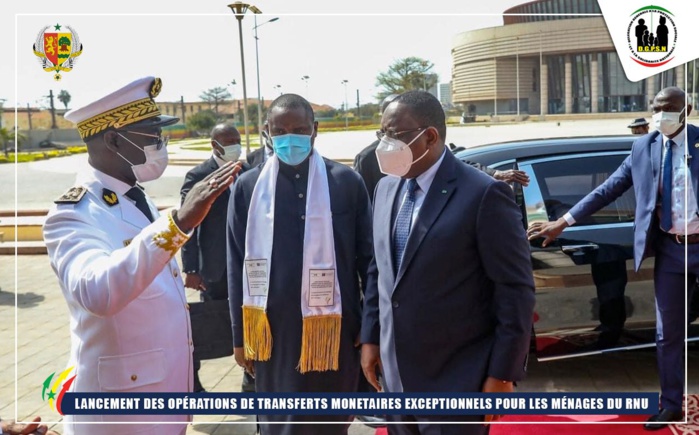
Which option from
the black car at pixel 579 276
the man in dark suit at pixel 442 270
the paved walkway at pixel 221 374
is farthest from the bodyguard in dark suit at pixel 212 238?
the man in dark suit at pixel 442 270

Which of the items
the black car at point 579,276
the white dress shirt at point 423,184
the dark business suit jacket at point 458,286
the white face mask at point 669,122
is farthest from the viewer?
the black car at point 579,276

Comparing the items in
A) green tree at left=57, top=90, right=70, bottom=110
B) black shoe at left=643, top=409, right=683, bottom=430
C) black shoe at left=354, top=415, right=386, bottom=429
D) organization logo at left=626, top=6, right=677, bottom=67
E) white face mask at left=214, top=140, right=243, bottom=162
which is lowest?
black shoe at left=354, top=415, right=386, bottom=429

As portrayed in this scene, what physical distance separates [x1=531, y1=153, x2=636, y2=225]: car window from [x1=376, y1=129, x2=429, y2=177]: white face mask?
1.71 metres

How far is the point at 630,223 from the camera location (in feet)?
12.3

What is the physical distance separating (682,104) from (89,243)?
272 cm

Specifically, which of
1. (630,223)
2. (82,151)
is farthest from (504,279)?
(630,223)

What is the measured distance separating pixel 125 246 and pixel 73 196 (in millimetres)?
205

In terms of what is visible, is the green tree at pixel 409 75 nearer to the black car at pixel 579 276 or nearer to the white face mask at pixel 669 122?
the black car at pixel 579 276

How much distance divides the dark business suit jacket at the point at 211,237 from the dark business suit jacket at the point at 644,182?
6.50 ft

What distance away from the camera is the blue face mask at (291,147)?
263 cm

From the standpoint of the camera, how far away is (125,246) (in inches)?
76.7

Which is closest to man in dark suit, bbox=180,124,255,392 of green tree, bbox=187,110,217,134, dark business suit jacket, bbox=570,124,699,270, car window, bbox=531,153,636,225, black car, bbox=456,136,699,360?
green tree, bbox=187,110,217,134

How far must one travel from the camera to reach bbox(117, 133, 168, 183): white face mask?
210 cm

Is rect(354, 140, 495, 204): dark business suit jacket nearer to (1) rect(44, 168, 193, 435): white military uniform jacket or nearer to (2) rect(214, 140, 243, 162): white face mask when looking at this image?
(2) rect(214, 140, 243, 162): white face mask
